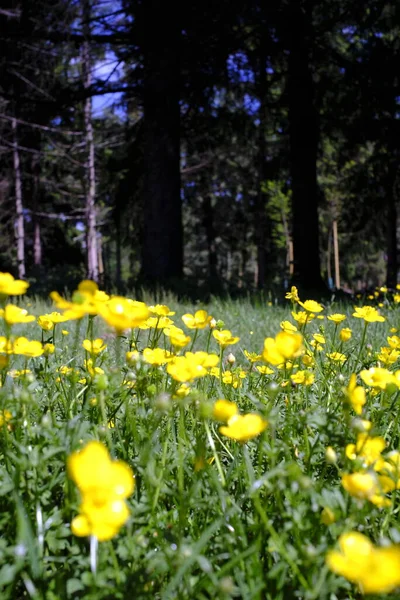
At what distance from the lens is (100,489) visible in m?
0.55

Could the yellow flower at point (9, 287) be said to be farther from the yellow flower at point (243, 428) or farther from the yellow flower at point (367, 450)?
the yellow flower at point (367, 450)

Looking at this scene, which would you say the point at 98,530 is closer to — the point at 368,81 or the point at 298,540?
the point at 298,540

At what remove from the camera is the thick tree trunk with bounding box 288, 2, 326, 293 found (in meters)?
6.91

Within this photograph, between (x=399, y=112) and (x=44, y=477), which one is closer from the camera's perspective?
(x=44, y=477)

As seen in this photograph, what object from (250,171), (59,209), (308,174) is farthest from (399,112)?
(59,209)

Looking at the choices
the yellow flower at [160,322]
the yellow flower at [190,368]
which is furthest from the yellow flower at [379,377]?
the yellow flower at [160,322]

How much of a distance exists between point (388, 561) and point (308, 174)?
7.00m

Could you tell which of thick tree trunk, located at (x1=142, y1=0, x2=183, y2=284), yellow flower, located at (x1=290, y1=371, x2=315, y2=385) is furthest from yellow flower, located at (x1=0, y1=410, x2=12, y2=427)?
thick tree trunk, located at (x1=142, y1=0, x2=183, y2=284)

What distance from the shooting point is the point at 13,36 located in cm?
690

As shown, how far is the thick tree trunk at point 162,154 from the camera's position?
6672 mm

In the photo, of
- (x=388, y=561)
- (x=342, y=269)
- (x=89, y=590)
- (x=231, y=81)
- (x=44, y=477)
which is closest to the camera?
(x=388, y=561)

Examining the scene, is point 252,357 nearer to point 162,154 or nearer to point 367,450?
point 367,450

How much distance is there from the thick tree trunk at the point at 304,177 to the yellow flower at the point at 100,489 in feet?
21.3

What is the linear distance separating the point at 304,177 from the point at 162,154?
2.15 m
